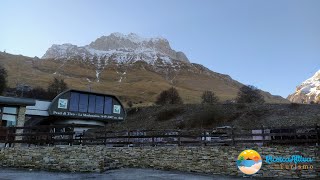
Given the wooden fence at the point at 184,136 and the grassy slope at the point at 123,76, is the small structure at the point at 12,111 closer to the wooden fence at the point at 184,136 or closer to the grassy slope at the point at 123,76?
the wooden fence at the point at 184,136

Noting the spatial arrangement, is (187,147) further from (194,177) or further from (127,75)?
(127,75)

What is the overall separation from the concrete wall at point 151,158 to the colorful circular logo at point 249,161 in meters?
0.22

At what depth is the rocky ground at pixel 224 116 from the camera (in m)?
47.3

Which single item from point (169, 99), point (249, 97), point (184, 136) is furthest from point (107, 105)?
point (249, 97)

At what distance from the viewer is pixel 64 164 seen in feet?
68.2

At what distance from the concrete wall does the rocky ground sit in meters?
26.8

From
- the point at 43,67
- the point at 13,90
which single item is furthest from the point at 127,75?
the point at 13,90

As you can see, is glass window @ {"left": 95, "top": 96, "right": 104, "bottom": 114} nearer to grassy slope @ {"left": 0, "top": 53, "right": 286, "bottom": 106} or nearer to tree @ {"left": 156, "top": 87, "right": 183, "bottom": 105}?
tree @ {"left": 156, "top": 87, "right": 183, "bottom": 105}

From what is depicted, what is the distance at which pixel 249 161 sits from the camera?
19.3m

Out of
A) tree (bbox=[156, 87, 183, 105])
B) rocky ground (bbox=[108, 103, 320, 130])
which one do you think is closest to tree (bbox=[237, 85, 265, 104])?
tree (bbox=[156, 87, 183, 105])

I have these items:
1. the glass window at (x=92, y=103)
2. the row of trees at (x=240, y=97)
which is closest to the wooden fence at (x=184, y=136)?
the glass window at (x=92, y=103)

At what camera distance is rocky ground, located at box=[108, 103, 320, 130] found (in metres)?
47.3

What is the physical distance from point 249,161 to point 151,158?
6.10 m

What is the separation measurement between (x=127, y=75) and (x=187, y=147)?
16223 cm
